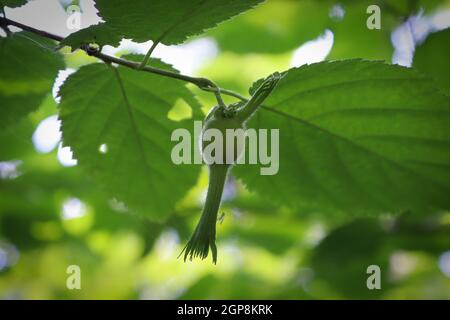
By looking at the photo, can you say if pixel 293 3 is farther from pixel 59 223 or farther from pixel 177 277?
pixel 177 277

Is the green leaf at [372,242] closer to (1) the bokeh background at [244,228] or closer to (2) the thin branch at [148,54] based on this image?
(1) the bokeh background at [244,228]

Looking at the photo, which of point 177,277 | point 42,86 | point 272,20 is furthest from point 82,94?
point 177,277

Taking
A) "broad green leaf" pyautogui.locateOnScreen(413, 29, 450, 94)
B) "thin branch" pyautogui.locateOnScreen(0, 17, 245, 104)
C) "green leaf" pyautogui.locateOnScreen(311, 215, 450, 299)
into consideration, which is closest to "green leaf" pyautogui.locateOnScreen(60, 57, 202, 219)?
"thin branch" pyautogui.locateOnScreen(0, 17, 245, 104)

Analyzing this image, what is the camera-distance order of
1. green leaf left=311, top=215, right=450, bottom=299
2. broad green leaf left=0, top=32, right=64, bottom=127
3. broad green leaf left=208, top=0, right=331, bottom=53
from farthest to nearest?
green leaf left=311, top=215, right=450, bottom=299 → broad green leaf left=208, top=0, right=331, bottom=53 → broad green leaf left=0, top=32, right=64, bottom=127

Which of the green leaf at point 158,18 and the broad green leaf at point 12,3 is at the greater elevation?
the broad green leaf at point 12,3

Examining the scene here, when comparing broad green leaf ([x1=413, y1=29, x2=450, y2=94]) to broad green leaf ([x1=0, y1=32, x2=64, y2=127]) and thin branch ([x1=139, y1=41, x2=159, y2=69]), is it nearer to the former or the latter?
thin branch ([x1=139, y1=41, x2=159, y2=69])

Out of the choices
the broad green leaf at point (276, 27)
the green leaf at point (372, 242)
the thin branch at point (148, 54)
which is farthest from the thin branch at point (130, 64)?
the green leaf at point (372, 242)
